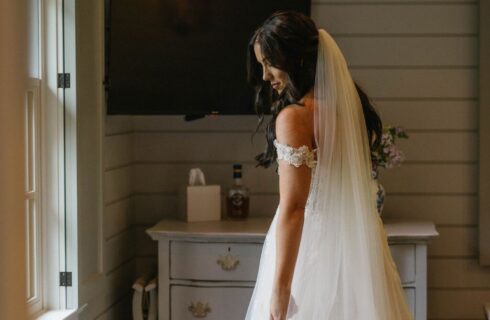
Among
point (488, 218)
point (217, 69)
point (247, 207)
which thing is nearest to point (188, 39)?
point (217, 69)

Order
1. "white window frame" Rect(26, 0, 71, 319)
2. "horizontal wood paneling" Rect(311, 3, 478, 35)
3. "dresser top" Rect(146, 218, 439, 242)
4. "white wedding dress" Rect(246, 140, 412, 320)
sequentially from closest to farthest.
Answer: "white wedding dress" Rect(246, 140, 412, 320)
"white window frame" Rect(26, 0, 71, 319)
"dresser top" Rect(146, 218, 439, 242)
"horizontal wood paneling" Rect(311, 3, 478, 35)

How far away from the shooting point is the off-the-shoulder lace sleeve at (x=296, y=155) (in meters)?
2.15

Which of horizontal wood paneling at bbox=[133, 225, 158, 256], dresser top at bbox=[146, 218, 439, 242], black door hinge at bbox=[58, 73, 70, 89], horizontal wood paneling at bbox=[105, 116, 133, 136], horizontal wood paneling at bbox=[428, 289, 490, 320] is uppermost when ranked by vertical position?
black door hinge at bbox=[58, 73, 70, 89]

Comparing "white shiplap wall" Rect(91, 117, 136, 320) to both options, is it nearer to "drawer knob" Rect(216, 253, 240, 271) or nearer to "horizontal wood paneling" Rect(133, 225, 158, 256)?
"horizontal wood paneling" Rect(133, 225, 158, 256)

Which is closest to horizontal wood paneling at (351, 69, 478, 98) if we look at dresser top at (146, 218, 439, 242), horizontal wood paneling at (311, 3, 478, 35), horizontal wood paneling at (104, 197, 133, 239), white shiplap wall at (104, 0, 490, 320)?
white shiplap wall at (104, 0, 490, 320)

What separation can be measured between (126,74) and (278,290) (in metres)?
1.35

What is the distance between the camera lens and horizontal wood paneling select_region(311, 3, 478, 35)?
11.4 ft

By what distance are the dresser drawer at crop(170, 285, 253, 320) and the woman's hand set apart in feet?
3.17

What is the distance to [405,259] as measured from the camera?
3041 mm

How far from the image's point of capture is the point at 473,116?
3.49m

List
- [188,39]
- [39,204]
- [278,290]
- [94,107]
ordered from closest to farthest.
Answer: [278,290] → [39,204] → [94,107] → [188,39]

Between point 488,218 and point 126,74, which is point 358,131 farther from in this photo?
point 488,218

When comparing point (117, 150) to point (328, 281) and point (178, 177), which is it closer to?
point (178, 177)

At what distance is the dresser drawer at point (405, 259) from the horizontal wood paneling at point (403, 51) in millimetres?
883
